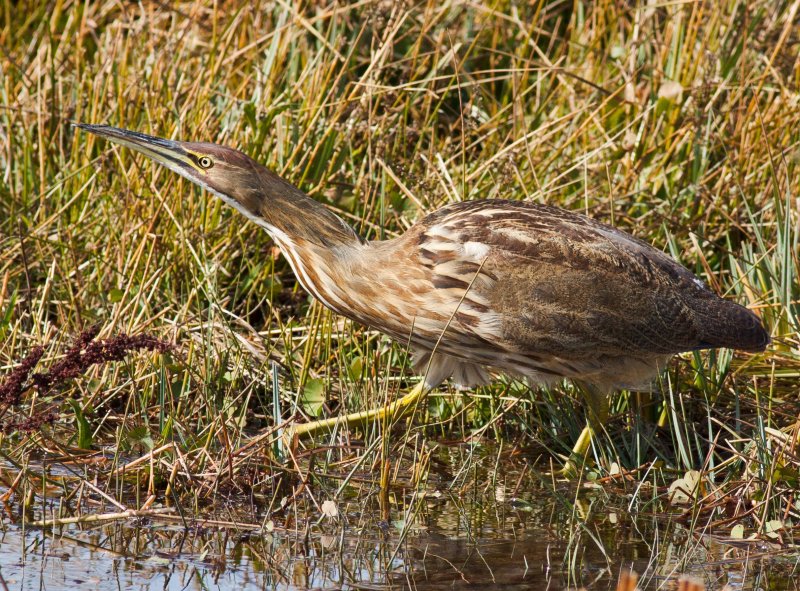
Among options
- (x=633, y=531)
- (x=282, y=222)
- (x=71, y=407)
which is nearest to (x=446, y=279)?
(x=282, y=222)

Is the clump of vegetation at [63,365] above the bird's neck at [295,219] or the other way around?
the other way around

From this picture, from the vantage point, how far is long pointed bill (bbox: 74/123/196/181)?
3.63 m

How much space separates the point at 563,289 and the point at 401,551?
1038mm

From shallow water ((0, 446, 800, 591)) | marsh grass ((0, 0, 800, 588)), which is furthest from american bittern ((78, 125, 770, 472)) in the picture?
shallow water ((0, 446, 800, 591))

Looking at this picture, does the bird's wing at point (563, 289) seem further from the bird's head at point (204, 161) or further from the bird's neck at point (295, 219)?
the bird's head at point (204, 161)

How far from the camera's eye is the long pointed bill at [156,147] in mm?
3627

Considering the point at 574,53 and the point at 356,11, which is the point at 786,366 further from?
the point at 356,11

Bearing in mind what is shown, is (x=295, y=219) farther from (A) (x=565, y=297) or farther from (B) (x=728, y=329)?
(B) (x=728, y=329)

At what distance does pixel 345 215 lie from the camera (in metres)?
4.86

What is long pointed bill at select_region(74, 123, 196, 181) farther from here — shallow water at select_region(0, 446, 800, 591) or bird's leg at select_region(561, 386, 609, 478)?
bird's leg at select_region(561, 386, 609, 478)

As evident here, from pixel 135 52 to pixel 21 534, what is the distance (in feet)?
8.34

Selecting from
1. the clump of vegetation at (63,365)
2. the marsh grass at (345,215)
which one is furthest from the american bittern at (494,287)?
the clump of vegetation at (63,365)

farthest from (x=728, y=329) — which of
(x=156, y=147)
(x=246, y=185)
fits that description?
(x=156, y=147)

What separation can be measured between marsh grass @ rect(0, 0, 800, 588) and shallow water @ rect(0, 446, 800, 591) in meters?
0.08
